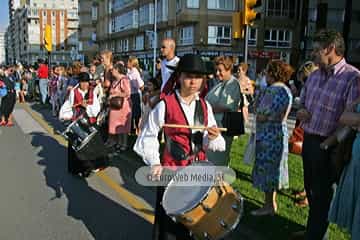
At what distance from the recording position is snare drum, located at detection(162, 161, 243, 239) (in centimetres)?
298

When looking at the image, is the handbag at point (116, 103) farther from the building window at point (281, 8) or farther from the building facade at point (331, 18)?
the building window at point (281, 8)

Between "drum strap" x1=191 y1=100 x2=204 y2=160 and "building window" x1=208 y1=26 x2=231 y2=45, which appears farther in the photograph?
"building window" x1=208 y1=26 x2=231 y2=45

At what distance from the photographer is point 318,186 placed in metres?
3.87

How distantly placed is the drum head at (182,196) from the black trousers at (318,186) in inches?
Result: 47.6

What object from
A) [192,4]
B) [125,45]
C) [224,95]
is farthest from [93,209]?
[125,45]

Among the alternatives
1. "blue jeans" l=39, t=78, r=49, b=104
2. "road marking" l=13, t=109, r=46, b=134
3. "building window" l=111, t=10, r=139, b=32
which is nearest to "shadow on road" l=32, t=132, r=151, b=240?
"road marking" l=13, t=109, r=46, b=134

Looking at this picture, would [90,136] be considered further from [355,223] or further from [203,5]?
[203,5]

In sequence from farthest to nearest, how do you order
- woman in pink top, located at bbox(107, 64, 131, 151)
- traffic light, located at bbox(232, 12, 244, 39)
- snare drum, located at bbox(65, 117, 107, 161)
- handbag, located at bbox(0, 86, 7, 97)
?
handbag, located at bbox(0, 86, 7, 97), traffic light, located at bbox(232, 12, 244, 39), woman in pink top, located at bbox(107, 64, 131, 151), snare drum, located at bbox(65, 117, 107, 161)

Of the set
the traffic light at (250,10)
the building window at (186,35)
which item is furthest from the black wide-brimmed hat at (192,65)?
the building window at (186,35)

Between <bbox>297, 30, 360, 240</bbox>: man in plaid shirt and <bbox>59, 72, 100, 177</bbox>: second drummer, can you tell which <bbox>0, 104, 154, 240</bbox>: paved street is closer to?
<bbox>59, 72, 100, 177</bbox>: second drummer

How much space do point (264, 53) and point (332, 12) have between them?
8230 mm

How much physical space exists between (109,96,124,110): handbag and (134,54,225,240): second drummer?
14.7 ft

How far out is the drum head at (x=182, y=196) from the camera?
3000 millimetres

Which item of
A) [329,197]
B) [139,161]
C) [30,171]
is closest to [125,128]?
[139,161]
